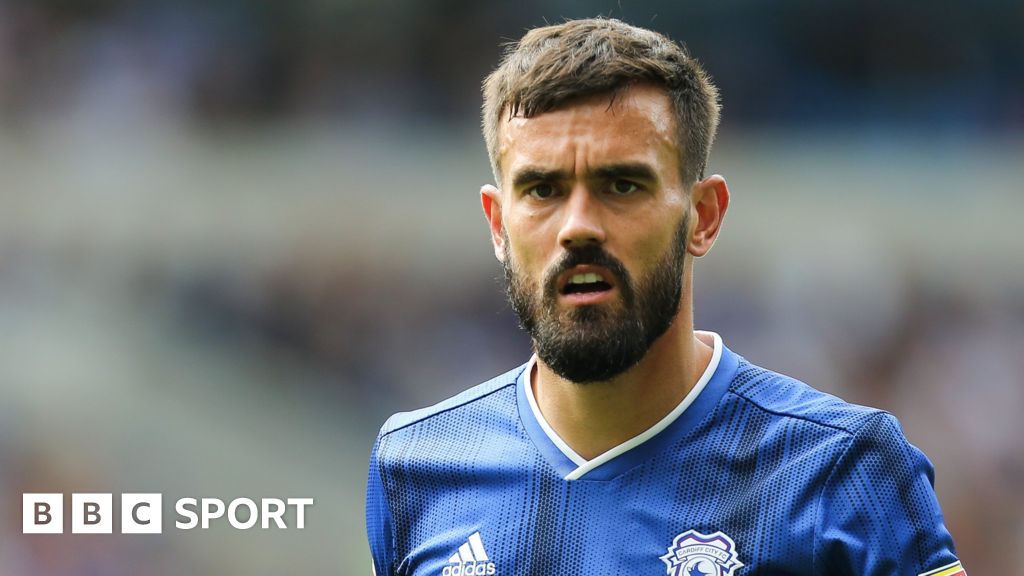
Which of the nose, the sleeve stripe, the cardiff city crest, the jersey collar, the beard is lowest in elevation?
the sleeve stripe

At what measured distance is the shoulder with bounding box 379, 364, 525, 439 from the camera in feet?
8.48

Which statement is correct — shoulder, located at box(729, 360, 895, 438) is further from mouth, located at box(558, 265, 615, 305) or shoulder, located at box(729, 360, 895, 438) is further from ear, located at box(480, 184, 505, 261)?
ear, located at box(480, 184, 505, 261)

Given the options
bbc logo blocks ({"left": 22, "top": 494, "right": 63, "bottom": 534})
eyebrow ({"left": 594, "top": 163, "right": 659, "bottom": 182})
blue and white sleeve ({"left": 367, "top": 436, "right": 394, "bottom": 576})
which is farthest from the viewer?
bbc logo blocks ({"left": 22, "top": 494, "right": 63, "bottom": 534})

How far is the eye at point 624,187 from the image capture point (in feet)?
7.12

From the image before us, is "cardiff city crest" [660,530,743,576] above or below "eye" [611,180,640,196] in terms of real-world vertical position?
below

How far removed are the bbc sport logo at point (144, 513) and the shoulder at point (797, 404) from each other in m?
4.09

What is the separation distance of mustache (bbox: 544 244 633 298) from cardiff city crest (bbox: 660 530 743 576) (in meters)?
0.46

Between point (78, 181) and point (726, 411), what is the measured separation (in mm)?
5136

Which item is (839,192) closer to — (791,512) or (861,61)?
(861,61)

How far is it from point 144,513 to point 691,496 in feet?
14.7

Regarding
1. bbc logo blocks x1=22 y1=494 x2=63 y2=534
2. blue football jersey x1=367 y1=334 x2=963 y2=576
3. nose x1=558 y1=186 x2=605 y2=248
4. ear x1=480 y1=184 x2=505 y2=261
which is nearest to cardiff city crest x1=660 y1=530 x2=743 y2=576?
blue football jersey x1=367 y1=334 x2=963 y2=576

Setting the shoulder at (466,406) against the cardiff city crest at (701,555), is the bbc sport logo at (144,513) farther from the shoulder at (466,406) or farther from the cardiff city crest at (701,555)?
the cardiff city crest at (701,555)

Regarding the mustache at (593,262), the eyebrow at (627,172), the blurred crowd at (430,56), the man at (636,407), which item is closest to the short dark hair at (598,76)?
the man at (636,407)

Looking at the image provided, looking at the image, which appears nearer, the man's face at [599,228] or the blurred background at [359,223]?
the man's face at [599,228]
